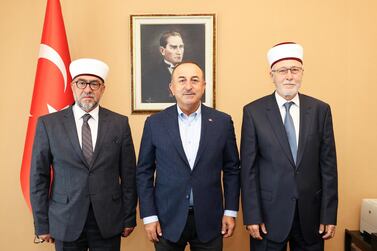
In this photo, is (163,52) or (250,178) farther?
(163,52)

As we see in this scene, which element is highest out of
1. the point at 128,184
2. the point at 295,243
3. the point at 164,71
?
the point at 164,71

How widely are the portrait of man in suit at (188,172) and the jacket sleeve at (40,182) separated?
0.48 meters

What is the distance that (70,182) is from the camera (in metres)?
1.74

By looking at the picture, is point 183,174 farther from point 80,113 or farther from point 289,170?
point 80,113

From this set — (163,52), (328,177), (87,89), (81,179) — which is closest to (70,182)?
(81,179)

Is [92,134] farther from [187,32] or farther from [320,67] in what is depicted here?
[320,67]

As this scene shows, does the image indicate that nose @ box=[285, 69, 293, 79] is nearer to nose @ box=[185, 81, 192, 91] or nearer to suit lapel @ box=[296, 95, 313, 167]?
suit lapel @ box=[296, 95, 313, 167]

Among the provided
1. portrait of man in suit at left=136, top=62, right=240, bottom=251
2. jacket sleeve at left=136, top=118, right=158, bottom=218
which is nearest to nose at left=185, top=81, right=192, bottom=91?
portrait of man in suit at left=136, top=62, right=240, bottom=251

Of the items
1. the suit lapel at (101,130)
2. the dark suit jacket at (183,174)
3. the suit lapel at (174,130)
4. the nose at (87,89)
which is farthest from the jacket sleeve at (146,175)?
the nose at (87,89)

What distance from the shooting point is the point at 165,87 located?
8.30 feet

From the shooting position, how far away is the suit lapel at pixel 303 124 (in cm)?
172

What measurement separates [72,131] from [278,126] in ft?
3.50

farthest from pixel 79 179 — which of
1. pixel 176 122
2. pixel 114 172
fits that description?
pixel 176 122

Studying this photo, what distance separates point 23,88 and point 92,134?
3.60ft
